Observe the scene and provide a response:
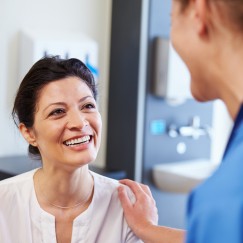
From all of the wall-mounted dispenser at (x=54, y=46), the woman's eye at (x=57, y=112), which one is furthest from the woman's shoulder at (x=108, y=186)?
the wall-mounted dispenser at (x=54, y=46)

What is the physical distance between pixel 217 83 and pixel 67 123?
70 centimetres

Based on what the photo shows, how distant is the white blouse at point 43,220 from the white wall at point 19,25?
35.0 inches

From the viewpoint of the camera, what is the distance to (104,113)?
277 centimetres

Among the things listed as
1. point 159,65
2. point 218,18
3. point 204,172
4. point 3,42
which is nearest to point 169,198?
point 204,172

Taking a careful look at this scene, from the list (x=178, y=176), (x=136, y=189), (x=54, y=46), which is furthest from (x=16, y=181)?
(x=178, y=176)

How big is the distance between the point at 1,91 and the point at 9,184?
3.07ft

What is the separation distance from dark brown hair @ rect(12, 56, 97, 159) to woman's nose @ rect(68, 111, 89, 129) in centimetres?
13

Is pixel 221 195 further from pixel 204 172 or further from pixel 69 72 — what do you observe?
pixel 204 172

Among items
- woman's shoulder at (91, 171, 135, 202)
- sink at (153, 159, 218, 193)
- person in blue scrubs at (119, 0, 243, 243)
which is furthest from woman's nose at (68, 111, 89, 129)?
sink at (153, 159, 218, 193)

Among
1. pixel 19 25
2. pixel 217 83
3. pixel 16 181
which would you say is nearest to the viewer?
pixel 217 83

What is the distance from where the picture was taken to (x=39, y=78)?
140 cm

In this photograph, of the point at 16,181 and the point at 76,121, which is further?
the point at 16,181

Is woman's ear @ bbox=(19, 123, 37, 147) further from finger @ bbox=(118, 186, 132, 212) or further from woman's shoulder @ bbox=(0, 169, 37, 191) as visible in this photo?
finger @ bbox=(118, 186, 132, 212)

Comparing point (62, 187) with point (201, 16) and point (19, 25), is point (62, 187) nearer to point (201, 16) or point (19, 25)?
point (201, 16)
